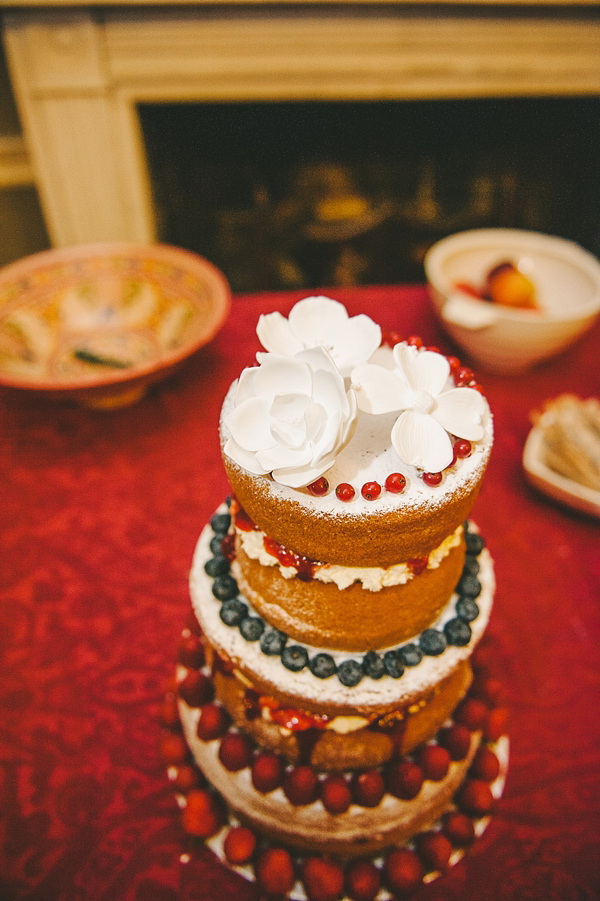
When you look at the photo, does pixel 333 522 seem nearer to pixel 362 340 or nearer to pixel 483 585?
pixel 362 340

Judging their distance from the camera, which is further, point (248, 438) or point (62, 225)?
point (62, 225)

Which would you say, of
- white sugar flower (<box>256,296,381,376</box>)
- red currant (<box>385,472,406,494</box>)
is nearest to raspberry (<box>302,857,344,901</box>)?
red currant (<box>385,472,406,494</box>)

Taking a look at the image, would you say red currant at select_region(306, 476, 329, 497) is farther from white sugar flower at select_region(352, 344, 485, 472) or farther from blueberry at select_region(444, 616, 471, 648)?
blueberry at select_region(444, 616, 471, 648)

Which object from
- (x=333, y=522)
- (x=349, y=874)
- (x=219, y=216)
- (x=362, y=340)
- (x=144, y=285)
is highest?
(x=362, y=340)

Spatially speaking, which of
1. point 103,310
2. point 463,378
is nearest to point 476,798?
point 463,378

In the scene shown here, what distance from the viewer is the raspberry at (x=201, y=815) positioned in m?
0.95

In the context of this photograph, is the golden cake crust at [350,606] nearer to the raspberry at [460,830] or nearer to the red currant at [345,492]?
the red currant at [345,492]

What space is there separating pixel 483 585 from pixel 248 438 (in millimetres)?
493

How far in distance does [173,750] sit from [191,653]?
17 centimetres

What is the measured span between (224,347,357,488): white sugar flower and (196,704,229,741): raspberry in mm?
512

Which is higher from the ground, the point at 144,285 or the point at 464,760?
the point at 144,285

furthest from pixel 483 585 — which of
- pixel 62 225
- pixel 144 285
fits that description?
pixel 62 225

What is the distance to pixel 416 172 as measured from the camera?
11.0 feet

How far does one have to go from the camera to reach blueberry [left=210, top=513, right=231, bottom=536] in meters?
0.96
